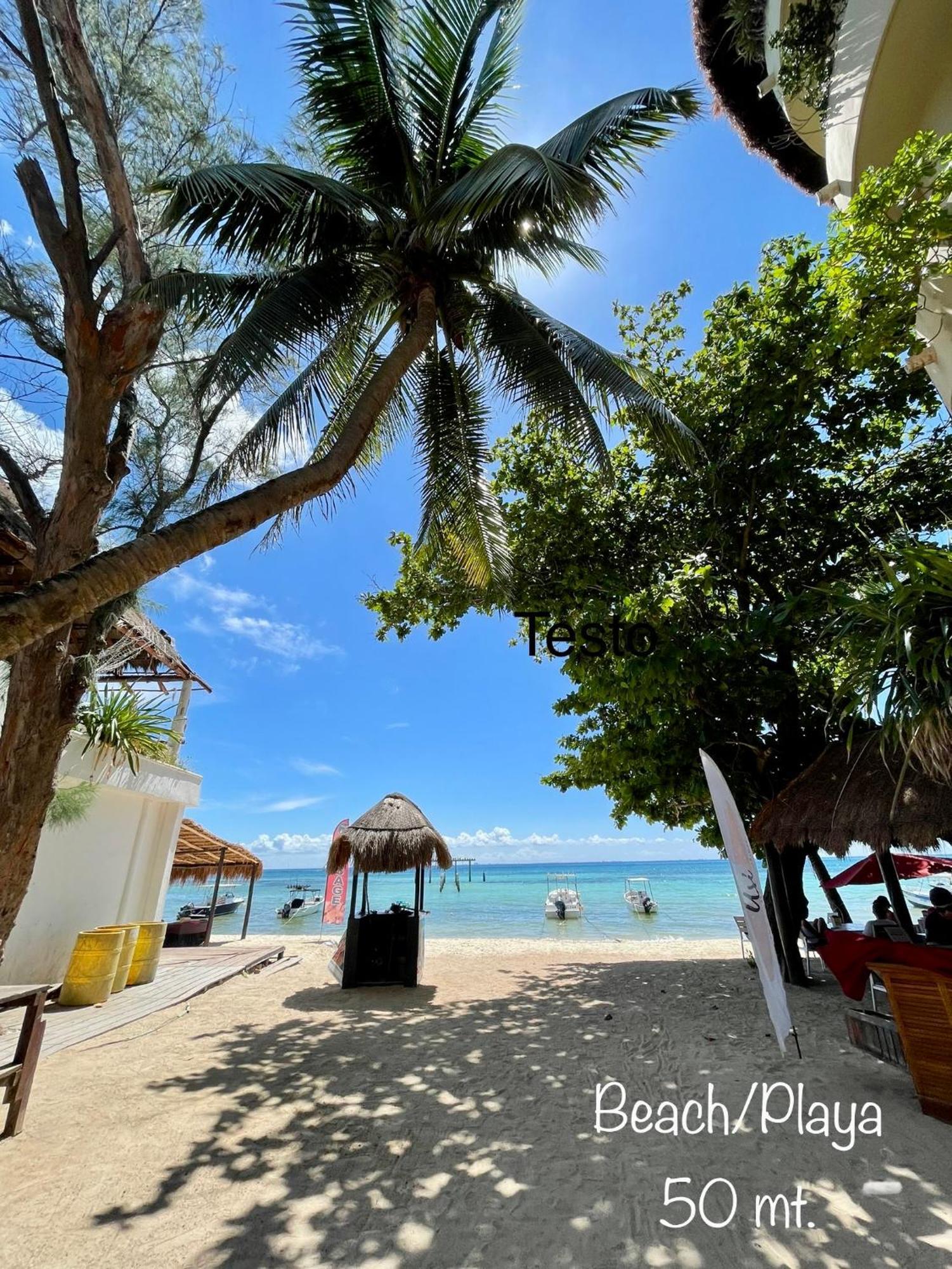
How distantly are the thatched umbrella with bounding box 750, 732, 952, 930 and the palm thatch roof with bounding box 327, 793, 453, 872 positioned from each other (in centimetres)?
525

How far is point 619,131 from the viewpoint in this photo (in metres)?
4.88

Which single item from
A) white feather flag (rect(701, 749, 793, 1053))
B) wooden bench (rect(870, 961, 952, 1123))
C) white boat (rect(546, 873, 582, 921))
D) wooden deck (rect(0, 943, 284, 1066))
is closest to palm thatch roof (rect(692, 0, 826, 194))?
white feather flag (rect(701, 749, 793, 1053))

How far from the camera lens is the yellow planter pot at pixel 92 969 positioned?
292 inches

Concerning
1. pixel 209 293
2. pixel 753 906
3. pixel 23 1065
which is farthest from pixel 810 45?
pixel 23 1065

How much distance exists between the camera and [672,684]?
723cm

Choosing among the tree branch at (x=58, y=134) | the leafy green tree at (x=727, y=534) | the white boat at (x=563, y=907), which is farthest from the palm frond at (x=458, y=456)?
the white boat at (x=563, y=907)

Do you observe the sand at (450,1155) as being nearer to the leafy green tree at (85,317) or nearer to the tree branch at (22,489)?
the leafy green tree at (85,317)

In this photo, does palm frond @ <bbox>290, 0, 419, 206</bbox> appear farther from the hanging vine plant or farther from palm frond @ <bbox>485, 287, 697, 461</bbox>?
the hanging vine plant

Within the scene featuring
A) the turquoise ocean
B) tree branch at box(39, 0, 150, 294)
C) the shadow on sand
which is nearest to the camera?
the shadow on sand

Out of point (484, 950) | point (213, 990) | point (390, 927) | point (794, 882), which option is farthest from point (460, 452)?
point (484, 950)

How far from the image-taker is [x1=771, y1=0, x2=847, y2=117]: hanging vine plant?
4699 mm

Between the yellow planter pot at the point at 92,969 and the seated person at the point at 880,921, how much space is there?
1018cm

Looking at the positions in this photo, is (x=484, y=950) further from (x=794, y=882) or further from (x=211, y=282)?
(x=211, y=282)

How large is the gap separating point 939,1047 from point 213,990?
9.29m
